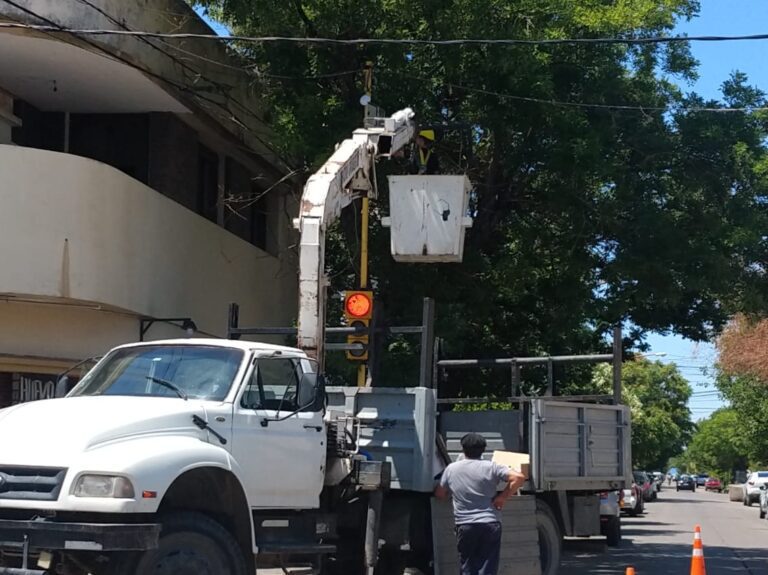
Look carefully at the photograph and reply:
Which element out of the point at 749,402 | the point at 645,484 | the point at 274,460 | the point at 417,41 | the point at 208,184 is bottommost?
the point at 645,484

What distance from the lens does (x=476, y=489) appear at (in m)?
9.51

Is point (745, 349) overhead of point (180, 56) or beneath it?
beneath

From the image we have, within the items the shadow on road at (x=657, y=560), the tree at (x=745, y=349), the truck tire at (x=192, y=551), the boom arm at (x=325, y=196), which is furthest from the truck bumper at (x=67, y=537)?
the tree at (x=745, y=349)

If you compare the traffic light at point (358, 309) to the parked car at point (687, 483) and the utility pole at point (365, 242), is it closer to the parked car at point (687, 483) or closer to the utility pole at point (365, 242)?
the utility pole at point (365, 242)

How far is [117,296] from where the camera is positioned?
1577cm

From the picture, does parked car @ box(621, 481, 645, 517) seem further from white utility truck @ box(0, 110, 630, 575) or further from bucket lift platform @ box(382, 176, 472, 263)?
bucket lift platform @ box(382, 176, 472, 263)

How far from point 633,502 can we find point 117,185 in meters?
22.0

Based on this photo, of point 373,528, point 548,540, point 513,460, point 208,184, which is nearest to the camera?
point 373,528

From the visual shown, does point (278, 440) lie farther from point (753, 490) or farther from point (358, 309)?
point (753, 490)

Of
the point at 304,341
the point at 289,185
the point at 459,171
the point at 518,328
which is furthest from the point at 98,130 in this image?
the point at 304,341

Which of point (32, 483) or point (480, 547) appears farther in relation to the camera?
point (480, 547)

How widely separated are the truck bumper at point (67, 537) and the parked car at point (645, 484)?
3158 centimetres

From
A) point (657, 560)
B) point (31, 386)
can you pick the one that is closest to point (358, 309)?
point (31, 386)

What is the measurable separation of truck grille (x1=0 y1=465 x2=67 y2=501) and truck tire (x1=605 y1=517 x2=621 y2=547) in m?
14.1
